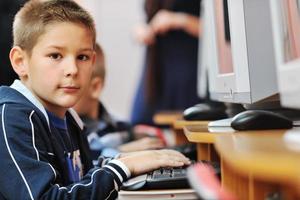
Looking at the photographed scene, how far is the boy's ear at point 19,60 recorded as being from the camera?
1.60 metres

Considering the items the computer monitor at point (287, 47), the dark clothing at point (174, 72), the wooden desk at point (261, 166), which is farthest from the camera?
the dark clothing at point (174, 72)

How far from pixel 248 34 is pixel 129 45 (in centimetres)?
292

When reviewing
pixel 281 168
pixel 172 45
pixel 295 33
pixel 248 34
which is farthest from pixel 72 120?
pixel 172 45

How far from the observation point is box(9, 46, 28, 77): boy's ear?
5.26 ft

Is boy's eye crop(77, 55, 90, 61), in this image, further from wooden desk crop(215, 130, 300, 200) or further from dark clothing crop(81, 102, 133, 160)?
dark clothing crop(81, 102, 133, 160)

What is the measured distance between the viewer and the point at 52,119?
1575 mm

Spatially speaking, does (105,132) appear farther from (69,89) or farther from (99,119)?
(69,89)

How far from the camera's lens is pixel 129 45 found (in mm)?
4434

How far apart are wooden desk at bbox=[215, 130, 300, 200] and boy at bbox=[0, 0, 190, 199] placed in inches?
10.6

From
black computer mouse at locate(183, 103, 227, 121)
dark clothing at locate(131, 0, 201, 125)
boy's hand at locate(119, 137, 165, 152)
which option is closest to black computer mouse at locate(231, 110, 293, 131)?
black computer mouse at locate(183, 103, 227, 121)

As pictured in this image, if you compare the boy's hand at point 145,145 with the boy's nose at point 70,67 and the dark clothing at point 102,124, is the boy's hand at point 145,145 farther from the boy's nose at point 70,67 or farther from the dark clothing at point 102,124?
the boy's nose at point 70,67

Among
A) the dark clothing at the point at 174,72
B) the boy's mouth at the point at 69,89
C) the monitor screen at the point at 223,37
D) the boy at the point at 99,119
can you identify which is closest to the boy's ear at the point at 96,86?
the boy at the point at 99,119

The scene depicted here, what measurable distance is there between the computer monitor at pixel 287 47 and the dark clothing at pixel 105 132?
1.15 meters

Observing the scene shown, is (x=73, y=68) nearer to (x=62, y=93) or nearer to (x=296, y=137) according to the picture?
(x=62, y=93)
